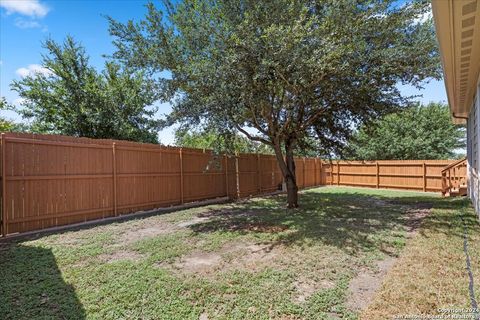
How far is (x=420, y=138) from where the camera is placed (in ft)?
67.4

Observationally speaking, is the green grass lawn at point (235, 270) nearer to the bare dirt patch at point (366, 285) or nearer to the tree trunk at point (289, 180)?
the bare dirt patch at point (366, 285)

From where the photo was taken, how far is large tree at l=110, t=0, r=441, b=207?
256 inches

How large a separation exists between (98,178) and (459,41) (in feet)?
24.5

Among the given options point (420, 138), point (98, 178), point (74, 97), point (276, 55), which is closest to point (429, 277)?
point (276, 55)

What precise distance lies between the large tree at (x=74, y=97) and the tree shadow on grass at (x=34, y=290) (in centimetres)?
775

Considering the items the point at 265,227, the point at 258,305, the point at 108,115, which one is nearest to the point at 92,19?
the point at 108,115

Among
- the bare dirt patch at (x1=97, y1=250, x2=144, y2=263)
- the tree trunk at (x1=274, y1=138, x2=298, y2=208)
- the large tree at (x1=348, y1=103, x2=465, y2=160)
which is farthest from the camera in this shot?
the large tree at (x1=348, y1=103, x2=465, y2=160)

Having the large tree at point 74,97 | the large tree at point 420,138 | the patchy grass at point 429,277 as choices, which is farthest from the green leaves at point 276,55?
the large tree at point 420,138

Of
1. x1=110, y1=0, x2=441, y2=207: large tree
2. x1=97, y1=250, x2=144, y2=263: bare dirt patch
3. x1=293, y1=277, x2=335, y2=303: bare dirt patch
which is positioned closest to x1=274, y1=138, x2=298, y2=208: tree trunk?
x1=110, y1=0, x2=441, y2=207: large tree

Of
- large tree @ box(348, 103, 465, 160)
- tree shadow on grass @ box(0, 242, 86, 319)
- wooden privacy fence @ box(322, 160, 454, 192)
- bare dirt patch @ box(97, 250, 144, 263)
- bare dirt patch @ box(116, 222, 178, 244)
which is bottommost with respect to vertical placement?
bare dirt patch @ box(116, 222, 178, 244)

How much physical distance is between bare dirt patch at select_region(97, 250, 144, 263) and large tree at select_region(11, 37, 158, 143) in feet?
24.4

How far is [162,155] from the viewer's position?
959cm

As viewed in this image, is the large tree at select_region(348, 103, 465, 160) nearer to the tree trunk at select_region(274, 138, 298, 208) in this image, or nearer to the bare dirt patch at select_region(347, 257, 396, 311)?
the tree trunk at select_region(274, 138, 298, 208)

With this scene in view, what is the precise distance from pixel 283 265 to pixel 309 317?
137 cm
